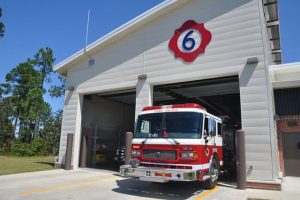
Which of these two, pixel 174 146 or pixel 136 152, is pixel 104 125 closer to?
pixel 136 152

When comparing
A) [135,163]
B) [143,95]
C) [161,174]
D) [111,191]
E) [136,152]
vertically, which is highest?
[143,95]

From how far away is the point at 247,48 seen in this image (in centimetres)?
1027

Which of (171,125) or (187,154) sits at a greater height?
(171,125)

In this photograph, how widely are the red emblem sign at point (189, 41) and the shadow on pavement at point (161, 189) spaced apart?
5.53 metres

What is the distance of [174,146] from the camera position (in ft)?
24.2

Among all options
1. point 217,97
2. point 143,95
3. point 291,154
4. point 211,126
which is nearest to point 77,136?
point 143,95

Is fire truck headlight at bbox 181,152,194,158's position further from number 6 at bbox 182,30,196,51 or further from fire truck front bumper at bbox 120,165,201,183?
number 6 at bbox 182,30,196,51

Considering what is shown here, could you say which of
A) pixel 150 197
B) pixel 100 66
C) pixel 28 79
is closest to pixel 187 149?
pixel 150 197

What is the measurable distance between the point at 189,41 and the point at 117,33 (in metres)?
4.32

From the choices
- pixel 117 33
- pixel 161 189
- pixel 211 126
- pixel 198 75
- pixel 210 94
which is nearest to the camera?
pixel 211 126

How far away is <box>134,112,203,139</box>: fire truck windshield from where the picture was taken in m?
7.56

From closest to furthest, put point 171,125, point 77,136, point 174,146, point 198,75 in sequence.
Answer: point 174,146, point 171,125, point 198,75, point 77,136

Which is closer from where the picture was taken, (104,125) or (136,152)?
(136,152)

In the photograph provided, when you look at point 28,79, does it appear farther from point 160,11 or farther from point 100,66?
point 160,11
